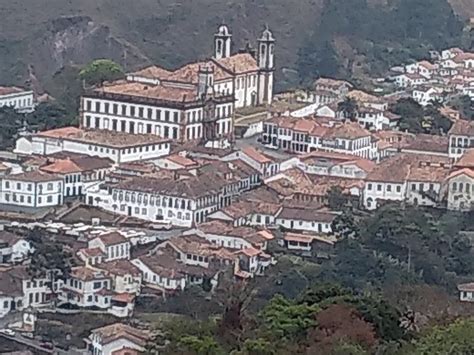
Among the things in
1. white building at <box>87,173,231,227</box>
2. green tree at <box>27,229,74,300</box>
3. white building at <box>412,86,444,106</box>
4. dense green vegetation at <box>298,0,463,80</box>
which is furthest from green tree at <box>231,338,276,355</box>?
dense green vegetation at <box>298,0,463,80</box>

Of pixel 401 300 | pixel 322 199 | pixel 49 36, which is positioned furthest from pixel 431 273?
pixel 49 36

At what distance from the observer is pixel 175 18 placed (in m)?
70.2

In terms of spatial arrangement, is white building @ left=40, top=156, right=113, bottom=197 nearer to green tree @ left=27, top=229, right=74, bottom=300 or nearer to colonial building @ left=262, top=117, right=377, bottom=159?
green tree @ left=27, top=229, right=74, bottom=300

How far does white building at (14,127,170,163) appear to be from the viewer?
43500mm

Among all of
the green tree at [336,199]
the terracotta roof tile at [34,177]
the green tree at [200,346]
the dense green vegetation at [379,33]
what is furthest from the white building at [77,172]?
the dense green vegetation at [379,33]

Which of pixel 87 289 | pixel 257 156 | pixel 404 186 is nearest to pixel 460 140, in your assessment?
pixel 404 186

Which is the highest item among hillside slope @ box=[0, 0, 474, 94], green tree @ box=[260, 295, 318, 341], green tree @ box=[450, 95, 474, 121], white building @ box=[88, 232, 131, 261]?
green tree @ box=[260, 295, 318, 341]

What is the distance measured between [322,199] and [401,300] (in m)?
14.1

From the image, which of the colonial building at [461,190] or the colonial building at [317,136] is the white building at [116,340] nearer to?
the colonial building at [461,190]

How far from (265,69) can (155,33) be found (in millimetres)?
17851

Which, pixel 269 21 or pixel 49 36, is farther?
pixel 269 21

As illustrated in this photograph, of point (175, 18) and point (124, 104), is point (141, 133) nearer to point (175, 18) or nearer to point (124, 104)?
point (124, 104)

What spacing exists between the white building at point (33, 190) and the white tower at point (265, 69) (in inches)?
471

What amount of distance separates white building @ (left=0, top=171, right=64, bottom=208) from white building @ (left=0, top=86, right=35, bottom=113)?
11558 mm
